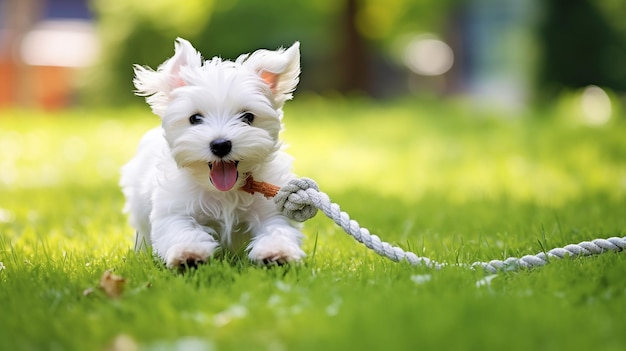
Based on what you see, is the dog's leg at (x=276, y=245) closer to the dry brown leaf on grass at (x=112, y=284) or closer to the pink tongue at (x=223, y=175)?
the pink tongue at (x=223, y=175)

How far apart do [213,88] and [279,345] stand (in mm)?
1576

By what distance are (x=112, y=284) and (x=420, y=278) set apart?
1377 millimetres

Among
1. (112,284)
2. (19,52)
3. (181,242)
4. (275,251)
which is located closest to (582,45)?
(19,52)

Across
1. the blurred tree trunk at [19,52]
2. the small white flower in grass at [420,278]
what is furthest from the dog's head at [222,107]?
the blurred tree trunk at [19,52]

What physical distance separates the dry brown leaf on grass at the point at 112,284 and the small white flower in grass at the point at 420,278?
130cm

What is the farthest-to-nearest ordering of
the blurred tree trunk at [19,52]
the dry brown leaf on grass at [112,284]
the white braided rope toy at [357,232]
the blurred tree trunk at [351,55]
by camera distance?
the blurred tree trunk at [351,55]
the blurred tree trunk at [19,52]
the white braided rope toy at [357,232]
the dry brown leaf on grass at [112,284]

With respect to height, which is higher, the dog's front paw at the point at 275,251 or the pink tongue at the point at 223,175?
the pink tongue at the point at 223,175

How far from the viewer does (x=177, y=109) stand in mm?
3998

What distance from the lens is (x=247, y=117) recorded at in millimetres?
4047

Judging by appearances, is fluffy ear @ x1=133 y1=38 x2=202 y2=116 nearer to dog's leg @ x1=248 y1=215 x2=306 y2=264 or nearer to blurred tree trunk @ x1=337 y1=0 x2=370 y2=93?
dog's leg @ x1=248 y1=215 x2=306 y2=264

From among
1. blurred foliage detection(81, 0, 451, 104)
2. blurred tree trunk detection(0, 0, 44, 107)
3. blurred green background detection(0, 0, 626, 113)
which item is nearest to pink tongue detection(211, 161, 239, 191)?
blurred green background detection(0, 0, 626, 113)

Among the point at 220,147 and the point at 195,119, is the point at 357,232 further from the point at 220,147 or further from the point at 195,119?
the point at 195,119

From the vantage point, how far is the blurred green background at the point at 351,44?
17547 mm

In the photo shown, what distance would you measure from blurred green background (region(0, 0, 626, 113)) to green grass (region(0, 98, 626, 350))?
236 inches
